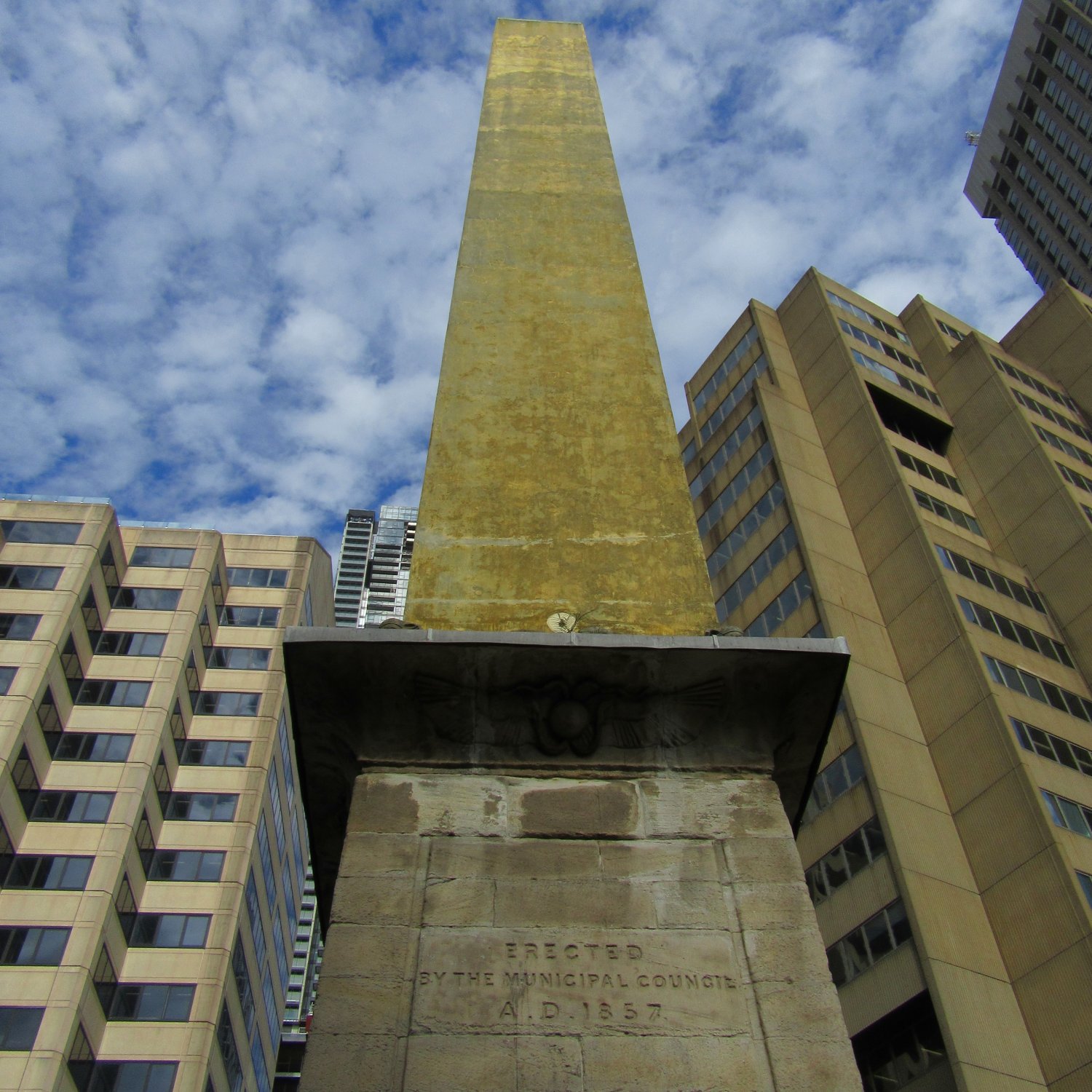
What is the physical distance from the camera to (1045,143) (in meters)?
102

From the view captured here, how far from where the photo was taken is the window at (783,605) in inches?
1554

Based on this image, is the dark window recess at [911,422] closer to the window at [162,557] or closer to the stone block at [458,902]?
the window at [162,557]

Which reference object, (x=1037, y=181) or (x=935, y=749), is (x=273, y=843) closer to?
(x=935, y=749)

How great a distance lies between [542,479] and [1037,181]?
113 meters

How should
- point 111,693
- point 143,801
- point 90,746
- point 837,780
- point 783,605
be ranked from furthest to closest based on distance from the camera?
1. point 111,693
2. point 90,746
3. point 143,801
4. point 783,605
5. point 837,780

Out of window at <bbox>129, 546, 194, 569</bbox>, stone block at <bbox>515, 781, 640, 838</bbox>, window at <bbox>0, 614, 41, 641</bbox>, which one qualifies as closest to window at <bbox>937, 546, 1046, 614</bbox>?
stone block at <bbox>515, 781, 640, 838</bbox>

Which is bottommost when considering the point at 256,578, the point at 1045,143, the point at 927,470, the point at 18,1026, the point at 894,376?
the point at 18,1026

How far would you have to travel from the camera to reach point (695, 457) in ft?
172

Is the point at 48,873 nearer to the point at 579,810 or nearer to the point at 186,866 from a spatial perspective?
the point at 186,866

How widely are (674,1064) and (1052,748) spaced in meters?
32.6

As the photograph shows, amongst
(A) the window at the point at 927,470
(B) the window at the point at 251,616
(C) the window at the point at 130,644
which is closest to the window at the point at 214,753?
(C) the window at the point at 130,644

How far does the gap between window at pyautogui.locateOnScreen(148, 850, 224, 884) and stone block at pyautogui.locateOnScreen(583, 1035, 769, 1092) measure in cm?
5120

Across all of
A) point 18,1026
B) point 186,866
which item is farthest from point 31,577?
point 18,1026

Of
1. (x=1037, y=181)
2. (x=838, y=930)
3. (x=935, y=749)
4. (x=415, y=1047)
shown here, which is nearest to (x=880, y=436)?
(x=935, y=749)
